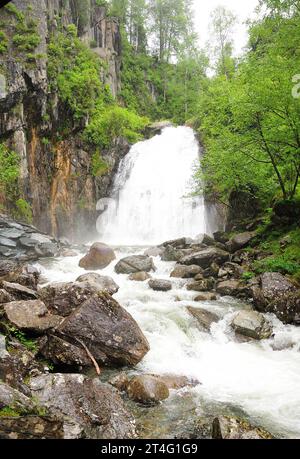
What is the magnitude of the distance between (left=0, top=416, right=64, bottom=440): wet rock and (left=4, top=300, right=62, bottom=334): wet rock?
347 cm

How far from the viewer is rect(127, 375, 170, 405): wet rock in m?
6.03

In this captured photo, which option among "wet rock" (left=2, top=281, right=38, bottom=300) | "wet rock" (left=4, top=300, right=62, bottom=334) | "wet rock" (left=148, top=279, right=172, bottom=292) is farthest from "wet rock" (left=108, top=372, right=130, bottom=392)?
"wet rock" (left=148, top=279, right=172, bottom=292)

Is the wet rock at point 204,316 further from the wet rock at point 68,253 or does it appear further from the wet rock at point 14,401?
the wet rock at point 68,253

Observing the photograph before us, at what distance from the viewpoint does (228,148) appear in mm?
16016

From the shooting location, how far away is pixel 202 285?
12.6 m

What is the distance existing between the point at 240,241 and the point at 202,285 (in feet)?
12.5

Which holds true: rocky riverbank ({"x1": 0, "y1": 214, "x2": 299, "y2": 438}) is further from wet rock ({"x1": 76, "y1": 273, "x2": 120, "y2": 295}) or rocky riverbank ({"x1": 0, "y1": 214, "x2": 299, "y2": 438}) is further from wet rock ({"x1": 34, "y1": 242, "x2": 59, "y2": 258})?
wet rock ({"x1": 34, "y1": 242, "x2": 59, "y2": 258})

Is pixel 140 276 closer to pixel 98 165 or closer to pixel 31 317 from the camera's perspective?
pixel 31 317

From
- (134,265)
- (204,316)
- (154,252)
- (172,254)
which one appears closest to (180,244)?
(154,252)
